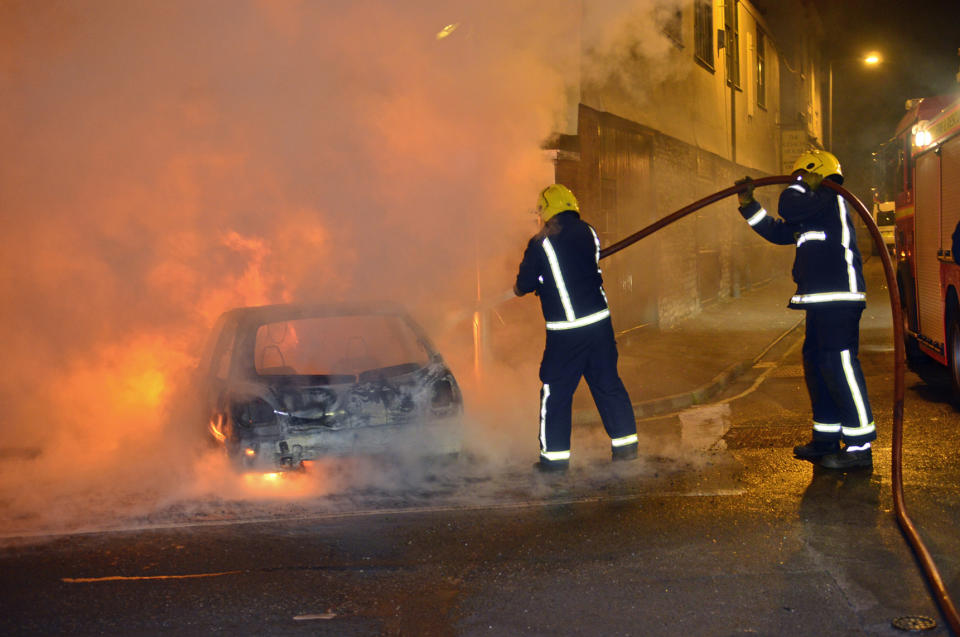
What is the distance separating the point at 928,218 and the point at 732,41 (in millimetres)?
11307

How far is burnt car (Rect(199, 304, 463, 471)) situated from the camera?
5180mm

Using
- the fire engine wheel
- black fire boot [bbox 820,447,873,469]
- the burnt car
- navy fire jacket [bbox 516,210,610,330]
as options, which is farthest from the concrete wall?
black fire boot [bbox 820,447,873,469]

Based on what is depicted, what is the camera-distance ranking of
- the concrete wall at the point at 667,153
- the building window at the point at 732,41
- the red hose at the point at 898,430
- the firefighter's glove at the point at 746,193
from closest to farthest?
1. the red hose at the point at 898,430
2. the firefighter's glove at the point at 746,193
3. the concrete wall at the point at 667,153
4. the building window at the point at 732,41

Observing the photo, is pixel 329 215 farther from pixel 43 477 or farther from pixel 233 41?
pixel 43 477

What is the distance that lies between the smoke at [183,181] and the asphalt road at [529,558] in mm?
1586

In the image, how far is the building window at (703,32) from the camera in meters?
15.5

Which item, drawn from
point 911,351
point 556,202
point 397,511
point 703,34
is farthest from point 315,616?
point 703,34

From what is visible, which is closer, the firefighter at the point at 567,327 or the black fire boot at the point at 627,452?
the firefighter at the point at 567,327

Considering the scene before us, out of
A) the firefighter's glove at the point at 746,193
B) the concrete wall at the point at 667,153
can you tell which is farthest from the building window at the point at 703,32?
the firefighter's glove at the point at 746,193

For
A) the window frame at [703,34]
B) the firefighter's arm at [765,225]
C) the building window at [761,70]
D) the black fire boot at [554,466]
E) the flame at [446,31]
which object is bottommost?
the black fire boot at [554,466]

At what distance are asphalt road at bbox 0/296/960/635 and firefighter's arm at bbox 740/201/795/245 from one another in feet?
4.46

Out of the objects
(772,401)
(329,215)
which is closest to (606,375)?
(329,215)

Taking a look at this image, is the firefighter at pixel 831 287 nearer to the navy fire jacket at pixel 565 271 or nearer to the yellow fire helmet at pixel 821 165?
the yellow fire helmet at pixel 821 165

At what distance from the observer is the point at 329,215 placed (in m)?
7.38
